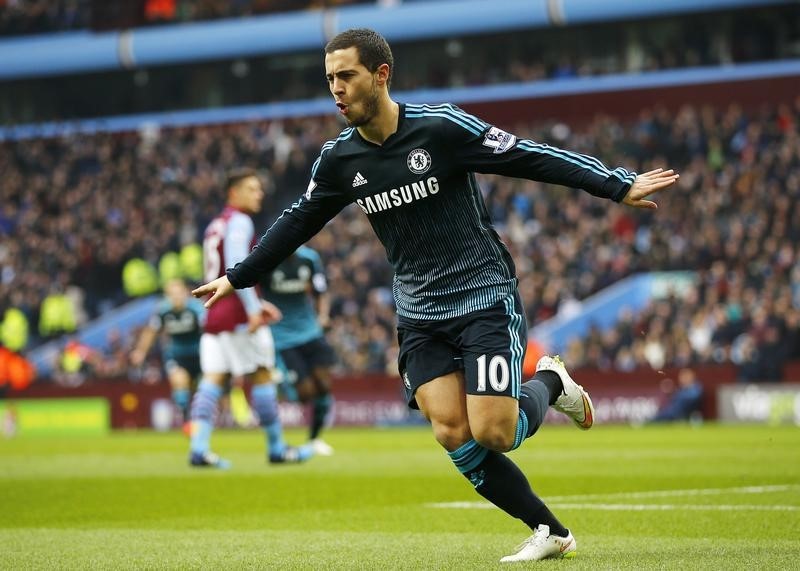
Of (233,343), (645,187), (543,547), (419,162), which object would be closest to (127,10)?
(233,343)

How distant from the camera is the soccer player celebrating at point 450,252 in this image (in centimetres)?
633

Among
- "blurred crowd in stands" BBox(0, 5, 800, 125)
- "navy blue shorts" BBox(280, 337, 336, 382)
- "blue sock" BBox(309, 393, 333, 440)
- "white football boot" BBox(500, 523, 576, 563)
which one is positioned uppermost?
"blurred crowd in stands" BBox(0, 5, 800, 125)

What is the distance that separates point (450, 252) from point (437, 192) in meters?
0.29

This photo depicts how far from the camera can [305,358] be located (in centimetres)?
1550

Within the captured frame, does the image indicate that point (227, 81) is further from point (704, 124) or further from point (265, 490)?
point (265, 490)

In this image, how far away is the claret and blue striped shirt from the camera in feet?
21.0

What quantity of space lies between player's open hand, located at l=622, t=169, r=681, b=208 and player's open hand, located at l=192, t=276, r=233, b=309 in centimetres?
193

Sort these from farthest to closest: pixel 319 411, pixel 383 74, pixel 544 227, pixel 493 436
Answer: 1. pixel 544 227
2. pixel 319 411
3. pixel 383 74
4. pixel 493 436

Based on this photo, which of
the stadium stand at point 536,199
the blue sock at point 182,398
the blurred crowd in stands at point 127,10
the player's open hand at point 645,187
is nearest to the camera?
the player's open hand at point 645,187

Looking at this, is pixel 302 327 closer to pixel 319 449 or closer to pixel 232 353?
pixel 319 449

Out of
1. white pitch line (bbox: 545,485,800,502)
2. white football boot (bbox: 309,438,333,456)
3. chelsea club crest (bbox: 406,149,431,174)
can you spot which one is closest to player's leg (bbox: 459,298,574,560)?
chelsea club crest (bbox: 406,149,431,174)

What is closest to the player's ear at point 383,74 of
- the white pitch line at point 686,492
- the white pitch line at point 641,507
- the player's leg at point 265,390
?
the white pitch line at point 641,507

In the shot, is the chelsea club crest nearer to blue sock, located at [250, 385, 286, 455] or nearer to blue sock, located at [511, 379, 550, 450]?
blue sock, located at [511, 379, 550, 450]

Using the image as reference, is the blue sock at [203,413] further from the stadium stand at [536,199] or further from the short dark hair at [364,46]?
the stadium stand at [536,199]
